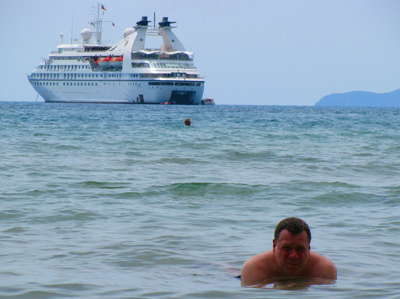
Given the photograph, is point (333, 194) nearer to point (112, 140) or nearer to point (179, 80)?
point (112, 140)

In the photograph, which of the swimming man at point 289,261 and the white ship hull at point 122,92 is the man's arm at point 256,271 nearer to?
the swimming man at point 289,261

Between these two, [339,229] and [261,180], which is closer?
[339,229]

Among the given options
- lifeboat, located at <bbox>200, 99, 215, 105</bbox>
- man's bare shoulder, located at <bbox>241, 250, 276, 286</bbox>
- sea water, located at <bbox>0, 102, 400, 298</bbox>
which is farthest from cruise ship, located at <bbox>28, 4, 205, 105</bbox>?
man's bare shoulder, located at <bbox>241, 250, 276, 286</bbox>

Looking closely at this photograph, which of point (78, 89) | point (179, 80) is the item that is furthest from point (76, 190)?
point (78, 89)

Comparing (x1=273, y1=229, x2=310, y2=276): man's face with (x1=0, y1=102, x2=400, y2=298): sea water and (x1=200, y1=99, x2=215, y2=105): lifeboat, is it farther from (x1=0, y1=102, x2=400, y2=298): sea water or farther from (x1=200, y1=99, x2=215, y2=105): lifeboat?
(x1=200, y1=99, x2=215, y2=105): lifeboat

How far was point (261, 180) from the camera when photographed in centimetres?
1155

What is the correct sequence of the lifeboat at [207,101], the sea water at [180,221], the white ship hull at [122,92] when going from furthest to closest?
the lifeboat at [207,101]
the white ship hull at [122,92]
the sea water at [180,221]

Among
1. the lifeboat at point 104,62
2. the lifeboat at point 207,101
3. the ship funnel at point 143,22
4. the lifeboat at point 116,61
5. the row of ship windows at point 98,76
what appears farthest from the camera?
the lifeboat at point 207,101

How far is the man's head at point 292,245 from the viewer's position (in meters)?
4.28

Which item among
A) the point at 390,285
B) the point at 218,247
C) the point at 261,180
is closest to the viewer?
the point at 390,285

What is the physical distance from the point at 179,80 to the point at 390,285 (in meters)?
77.0

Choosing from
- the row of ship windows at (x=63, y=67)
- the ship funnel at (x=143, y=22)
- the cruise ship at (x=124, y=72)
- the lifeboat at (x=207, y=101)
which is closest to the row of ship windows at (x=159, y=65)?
the cruise ship at (x=124, y=72)

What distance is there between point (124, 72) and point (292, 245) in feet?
269

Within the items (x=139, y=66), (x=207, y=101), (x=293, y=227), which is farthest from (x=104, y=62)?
(x=293, y=227)
